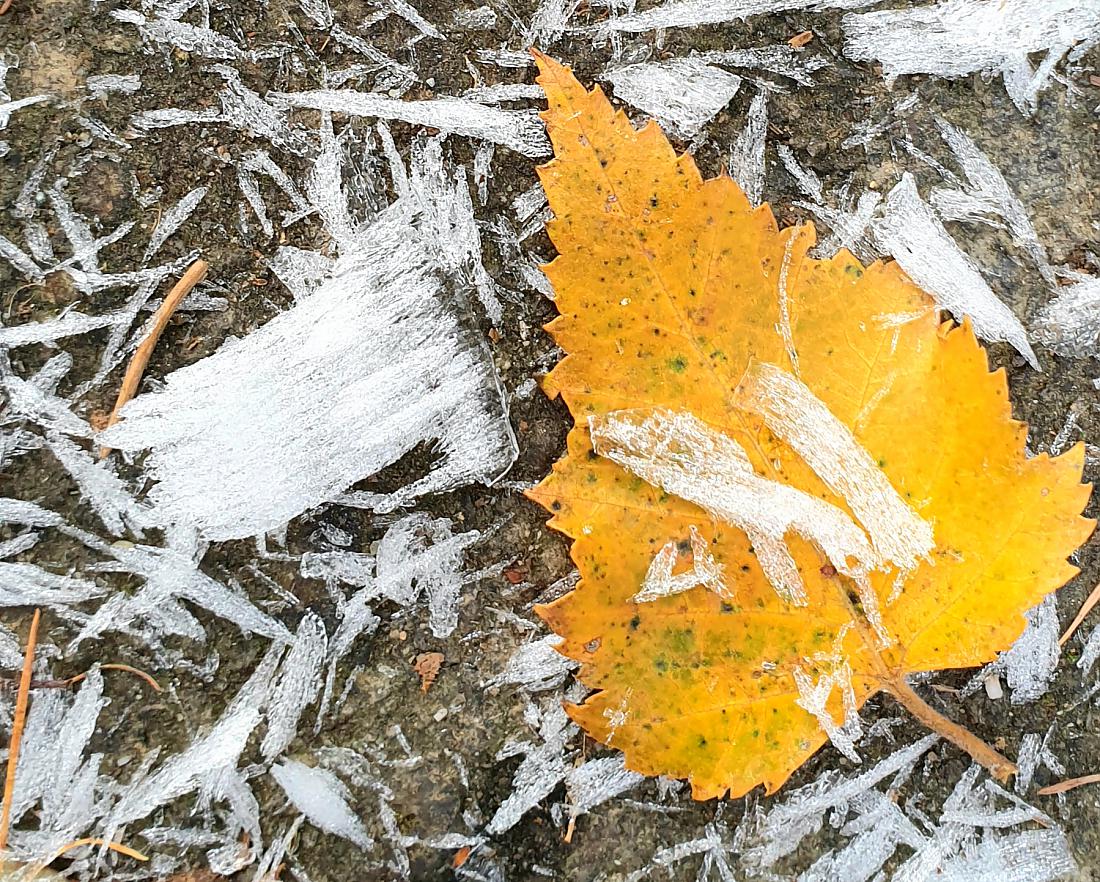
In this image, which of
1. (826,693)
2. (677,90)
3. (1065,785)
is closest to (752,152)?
(677,90)

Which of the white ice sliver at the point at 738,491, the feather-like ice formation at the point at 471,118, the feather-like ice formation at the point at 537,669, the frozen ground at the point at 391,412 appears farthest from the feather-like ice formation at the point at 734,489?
the feather-like ice formation at the point at 471,118

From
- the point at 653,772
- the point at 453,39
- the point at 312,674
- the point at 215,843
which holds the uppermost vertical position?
the point at 453,39

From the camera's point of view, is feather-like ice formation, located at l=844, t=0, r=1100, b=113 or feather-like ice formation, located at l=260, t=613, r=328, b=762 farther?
feather-like ice formation, located at l=844, t=0, r=1100, b=113

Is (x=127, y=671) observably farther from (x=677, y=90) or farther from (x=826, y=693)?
(x=677, y=90)

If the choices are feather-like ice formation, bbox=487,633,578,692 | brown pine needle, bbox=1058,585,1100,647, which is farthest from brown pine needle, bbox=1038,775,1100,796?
feather-like ice formation, bbox=487,633,578,692

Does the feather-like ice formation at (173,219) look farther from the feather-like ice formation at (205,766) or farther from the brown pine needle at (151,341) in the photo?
the feather-like ice formation at (205,766)

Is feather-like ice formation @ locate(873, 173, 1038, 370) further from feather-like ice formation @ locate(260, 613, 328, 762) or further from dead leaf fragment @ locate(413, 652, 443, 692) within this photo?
feather-like ice formation @ locate(260, 613, 328, 762)

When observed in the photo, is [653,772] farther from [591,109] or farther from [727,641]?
[591,109]

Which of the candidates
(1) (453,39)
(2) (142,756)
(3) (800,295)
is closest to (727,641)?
(3) (800,295)
